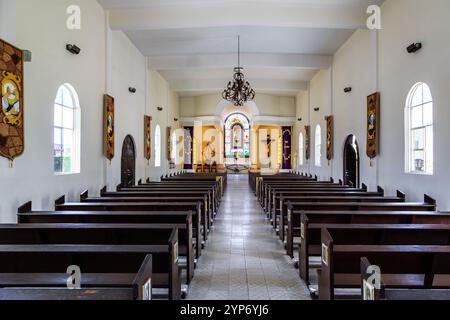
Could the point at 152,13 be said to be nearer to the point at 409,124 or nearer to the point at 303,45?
the point at 303,45

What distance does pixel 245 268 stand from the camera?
386cm

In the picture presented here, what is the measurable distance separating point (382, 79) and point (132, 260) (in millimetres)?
6471

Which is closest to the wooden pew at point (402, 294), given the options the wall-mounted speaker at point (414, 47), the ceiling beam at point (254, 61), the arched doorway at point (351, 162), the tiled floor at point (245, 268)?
the tiled floor at point (245, 268)

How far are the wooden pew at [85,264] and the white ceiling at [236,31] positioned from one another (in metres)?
5.89

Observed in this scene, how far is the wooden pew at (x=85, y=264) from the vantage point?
2.19 metres

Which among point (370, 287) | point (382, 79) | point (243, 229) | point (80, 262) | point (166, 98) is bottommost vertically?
point (243, 229)

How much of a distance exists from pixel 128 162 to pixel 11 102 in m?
4.91

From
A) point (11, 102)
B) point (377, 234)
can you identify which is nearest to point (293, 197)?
point (377, 234)

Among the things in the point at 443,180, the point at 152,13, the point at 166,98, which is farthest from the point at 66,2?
the point at 166,98

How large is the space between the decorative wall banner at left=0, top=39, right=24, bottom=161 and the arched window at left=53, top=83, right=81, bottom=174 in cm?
116

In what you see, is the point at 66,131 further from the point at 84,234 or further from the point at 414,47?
the point at 414,47

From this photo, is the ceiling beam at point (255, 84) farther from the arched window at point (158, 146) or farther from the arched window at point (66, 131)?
the arched window at point (66, 131)

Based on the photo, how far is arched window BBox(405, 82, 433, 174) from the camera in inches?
221
